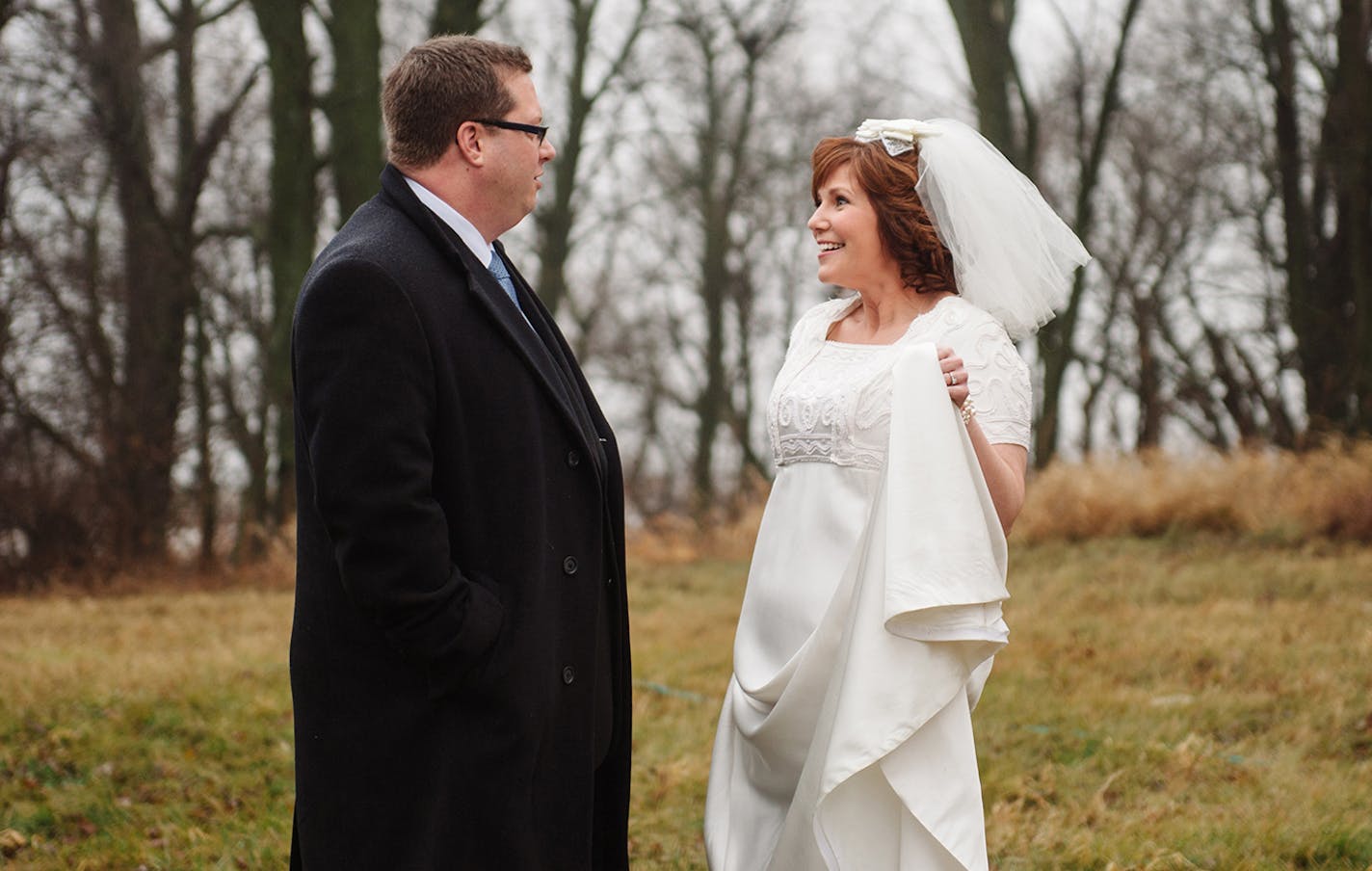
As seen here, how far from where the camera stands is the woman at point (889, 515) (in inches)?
137

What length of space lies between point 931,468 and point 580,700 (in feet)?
3.59

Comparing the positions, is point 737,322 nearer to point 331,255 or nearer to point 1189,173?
point 1189,173

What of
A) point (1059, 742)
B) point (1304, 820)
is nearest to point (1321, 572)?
point (1059, 742)

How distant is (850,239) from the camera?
3.99 metres

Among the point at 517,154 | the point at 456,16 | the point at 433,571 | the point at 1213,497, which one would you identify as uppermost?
the point at 456,16

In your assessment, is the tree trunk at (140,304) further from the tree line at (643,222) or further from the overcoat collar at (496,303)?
the overcoat collar at (496,303)

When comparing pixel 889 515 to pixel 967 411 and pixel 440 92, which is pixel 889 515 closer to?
pixel 967 411

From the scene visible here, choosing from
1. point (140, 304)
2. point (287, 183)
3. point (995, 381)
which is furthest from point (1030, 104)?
point (995, 381)

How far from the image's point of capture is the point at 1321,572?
9.41 meters

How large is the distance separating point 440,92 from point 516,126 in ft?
0.64

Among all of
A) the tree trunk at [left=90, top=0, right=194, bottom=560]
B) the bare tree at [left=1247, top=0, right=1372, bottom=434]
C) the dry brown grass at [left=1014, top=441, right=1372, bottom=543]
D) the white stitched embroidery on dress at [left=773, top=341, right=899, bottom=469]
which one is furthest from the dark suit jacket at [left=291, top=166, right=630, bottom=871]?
the bare tree at [left=1247, top=0, right=1372, bottom=434]

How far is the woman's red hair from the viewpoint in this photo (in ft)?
13.0

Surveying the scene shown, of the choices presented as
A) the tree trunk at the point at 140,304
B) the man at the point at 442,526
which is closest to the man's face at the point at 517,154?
the man at the point at 442,526

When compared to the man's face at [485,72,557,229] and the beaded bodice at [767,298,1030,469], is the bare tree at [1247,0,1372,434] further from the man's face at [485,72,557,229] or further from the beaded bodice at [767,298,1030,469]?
the man's face at [485,72,557,229]
